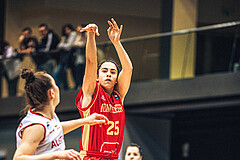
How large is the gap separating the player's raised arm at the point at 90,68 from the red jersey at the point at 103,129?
0.20 feet

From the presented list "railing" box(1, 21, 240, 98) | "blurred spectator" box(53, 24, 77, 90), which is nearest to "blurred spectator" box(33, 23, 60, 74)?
"blurred spectator" box(53, 24, 77, 90)

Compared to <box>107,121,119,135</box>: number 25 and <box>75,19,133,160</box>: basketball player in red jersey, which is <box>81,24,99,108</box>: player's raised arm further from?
<box>107,121,119,135</box>: number 25

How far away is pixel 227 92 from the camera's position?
9.67 m

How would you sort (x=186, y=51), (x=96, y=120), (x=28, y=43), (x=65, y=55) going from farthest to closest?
(x=28, y=43) < (x=65, y=55) < (x=186, y=51) < (x=96, y=120)

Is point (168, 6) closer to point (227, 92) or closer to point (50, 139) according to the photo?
point (227, 92)

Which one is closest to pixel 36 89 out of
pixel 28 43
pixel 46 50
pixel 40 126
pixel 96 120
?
pixel 40 126

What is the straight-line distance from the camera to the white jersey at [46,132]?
3436 millimetres

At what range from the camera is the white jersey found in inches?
135

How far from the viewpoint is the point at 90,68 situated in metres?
4.44

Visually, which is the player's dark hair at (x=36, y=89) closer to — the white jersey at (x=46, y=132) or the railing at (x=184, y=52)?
the white jersey at (x=46, y=132)

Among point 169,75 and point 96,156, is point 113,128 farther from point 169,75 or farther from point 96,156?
point 169,75

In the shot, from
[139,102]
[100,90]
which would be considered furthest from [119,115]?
[139,102]

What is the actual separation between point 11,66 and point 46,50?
1.24 metres

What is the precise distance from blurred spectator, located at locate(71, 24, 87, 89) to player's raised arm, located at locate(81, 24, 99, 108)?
5850 millimetres
